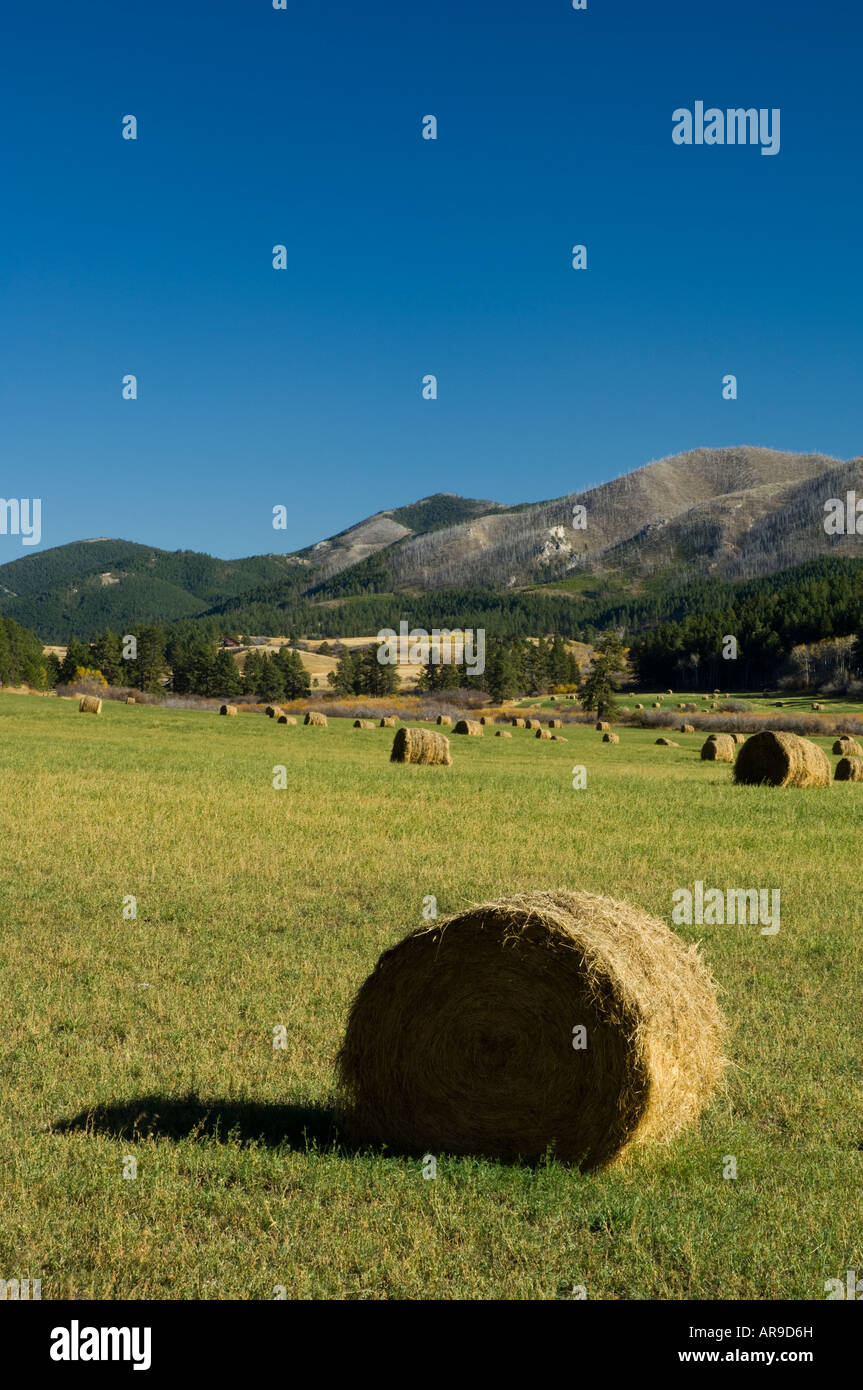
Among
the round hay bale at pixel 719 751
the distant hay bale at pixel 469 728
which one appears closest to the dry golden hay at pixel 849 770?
the round hay bale at pixel 719 751

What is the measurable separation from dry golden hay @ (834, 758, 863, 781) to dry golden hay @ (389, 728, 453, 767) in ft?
51.4

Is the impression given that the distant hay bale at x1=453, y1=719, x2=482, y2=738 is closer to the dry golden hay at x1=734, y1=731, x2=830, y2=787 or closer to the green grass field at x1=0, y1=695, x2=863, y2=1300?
the dry golden hay at x1=734, y1=731, x2=830, y2=787

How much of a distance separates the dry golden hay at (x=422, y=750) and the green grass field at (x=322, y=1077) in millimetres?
16978

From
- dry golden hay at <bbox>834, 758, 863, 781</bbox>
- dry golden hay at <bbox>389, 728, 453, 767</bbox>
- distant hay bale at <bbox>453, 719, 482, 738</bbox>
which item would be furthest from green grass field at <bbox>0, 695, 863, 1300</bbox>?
distant hay bale at <bbox>453, 719, 482, 738</bbox>

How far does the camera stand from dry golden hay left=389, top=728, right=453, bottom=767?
4272 centimetres

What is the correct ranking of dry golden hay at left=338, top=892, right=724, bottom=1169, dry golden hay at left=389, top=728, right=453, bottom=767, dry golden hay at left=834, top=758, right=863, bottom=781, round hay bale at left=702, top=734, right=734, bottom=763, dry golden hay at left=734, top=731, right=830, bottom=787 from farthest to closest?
1. round hay bale at left=702, top=734, right=734, bottom=763
2. dry golden hay at left=389, top=728, right=453, bottom=767
3. dry golden hay at left=834, top=758, right=863, bottom=781
4. dry golden hay at left=734, top=731, right=830, bottom=787
5. dry golden hay at left=338, top=892, right=724, bottom=1169

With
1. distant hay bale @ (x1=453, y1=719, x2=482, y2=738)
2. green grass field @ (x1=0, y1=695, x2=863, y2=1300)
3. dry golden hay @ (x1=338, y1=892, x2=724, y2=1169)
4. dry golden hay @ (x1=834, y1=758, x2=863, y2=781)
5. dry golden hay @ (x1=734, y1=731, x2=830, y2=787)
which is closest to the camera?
green grass field @ (x1=0, y1=695, x2=863, y2=1300)

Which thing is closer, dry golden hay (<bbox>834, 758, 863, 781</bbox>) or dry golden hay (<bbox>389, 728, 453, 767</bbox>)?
dry golden hay (<bbox>834, 758, 863, 781</bbox>)

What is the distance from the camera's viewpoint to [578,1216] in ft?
22.4

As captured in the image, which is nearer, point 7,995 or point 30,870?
point 7,995
